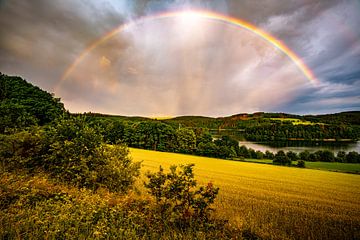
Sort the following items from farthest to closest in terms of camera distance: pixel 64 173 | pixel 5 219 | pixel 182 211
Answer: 1. pixel 64 173
2. pixel 182 211
3. pixel 5 219

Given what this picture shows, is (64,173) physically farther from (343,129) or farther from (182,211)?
(343,129)

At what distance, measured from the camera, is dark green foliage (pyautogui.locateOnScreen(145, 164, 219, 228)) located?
4945 mm

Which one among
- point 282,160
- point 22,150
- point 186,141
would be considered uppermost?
point 186,141

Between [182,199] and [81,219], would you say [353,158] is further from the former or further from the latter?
[81,219]

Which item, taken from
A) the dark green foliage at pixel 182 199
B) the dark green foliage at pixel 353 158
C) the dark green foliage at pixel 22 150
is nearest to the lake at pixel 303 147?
the dark green foliage at pixel 353 158

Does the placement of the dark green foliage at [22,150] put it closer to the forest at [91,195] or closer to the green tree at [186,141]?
the forest at [91,195]

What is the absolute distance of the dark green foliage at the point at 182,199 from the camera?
16.2 ft

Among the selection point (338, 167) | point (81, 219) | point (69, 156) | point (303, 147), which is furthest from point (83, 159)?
point (303, 147)

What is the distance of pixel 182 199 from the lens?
17.9ft

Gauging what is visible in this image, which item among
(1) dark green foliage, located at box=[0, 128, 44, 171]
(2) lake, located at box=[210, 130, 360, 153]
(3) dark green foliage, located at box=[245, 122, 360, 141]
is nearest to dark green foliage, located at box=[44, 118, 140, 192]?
(1) dark green foliage, located at box=[0, 128, 44, 171]

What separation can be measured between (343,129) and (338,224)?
603 ft

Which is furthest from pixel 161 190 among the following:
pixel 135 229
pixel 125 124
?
pixel 125 124

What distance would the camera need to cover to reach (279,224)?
6945 millimetres

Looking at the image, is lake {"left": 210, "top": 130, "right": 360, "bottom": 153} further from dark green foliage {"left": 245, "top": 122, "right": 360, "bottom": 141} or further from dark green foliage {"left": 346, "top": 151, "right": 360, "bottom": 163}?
dark green foliage {"left": 245, "top": 122, "right": 360, "bottom": 141}
